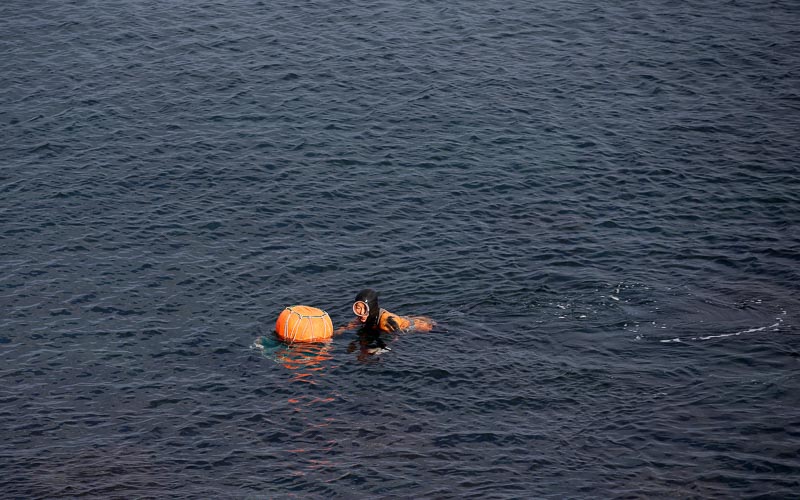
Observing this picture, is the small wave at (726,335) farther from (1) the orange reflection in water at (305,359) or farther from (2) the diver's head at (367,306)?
(1) the orange reflection in water at (305,359)

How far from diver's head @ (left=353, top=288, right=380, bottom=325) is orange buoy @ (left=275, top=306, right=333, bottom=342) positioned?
1.17m

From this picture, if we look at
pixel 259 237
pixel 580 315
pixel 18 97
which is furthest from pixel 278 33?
pixel 580 315

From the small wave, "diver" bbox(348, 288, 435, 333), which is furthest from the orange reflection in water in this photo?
the small wave

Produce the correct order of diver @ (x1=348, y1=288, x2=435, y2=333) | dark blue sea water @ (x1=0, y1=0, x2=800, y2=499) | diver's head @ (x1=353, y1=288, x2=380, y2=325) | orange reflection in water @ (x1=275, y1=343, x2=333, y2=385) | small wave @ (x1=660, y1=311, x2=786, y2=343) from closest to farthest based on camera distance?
1. dark blue sea water @ (x1=0, y1=0, x2=800, y2=499)
2. orange reflection in water @ (x1=275, y1=343, x2=333, y2=385)
3. diver's head @ (x1=353, y1=288, x2=380, y2=325)
4. diver @ (x1=348, y1=288, x2=435, y2=333)
5. small wave @ (x1=660, y1=311, x2=786, y2=343)

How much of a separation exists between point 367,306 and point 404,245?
682 centimetres

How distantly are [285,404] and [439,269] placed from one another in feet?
31.8

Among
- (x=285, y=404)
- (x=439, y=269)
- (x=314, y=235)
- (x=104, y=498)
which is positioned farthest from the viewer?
(x=314, y=235)

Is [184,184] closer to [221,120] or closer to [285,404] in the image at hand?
[221,120]

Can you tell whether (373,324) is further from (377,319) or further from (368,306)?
(368,306)

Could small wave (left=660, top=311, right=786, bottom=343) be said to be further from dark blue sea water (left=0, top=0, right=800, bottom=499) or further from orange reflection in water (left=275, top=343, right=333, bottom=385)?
orange reflection in water (left=275, top=343, right=333, bottom=385)

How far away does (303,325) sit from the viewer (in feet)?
97.6

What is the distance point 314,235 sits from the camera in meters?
37.2

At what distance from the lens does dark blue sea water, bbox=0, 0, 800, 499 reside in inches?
1008

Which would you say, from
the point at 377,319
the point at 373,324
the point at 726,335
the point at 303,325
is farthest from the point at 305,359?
the point at 726,335
